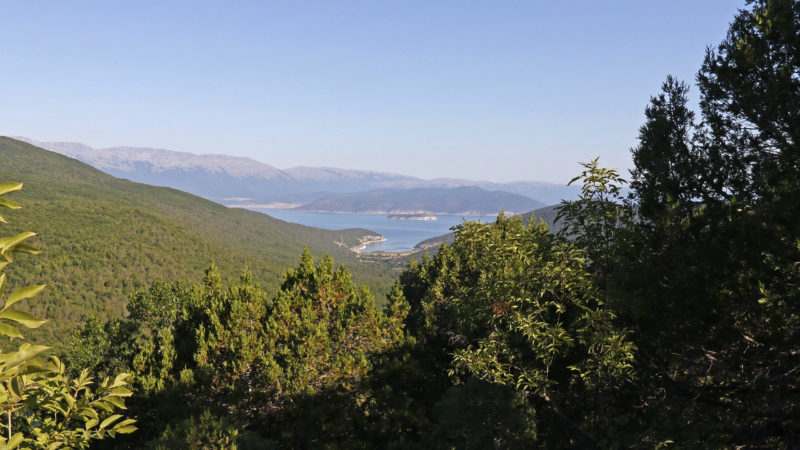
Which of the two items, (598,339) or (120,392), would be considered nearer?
(120,392)

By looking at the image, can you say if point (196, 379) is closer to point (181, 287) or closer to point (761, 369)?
point (181, 287)

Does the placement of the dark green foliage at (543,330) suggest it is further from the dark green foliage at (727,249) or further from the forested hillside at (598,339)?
the dark green foliage at (727,249)

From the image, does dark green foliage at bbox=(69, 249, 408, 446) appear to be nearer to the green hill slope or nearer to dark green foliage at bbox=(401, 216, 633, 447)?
dark green foliage at bbox=(401, 216, 633, 447)

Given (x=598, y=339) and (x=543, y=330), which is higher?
(x=598, y=339)

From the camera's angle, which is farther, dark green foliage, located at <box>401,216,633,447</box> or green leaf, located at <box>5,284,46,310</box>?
dark green foliage, located at <box>401,216,633,447</box>

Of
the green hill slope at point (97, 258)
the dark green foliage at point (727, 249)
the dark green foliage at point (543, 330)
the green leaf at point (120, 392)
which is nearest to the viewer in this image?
the green leaf at point (120, 392)

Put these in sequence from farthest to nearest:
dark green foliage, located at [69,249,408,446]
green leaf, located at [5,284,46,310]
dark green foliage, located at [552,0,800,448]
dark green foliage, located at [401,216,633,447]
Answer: dark green foliage, located at [69,249,408,446]
dark green foliage, located at [401,216,633,447]
dark green foliage, located at [552,0,800,448]
green leaf, located at [5,284,46,310]

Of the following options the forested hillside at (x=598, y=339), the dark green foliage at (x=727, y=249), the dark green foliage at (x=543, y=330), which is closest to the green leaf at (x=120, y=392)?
the forested hillside at (x=598, y=339)

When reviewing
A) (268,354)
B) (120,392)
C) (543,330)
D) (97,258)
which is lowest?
(97,258)

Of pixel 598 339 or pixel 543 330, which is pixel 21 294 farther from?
pixel 543 330

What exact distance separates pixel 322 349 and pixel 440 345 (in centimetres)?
684

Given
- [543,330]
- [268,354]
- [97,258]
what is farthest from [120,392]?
[97,258]

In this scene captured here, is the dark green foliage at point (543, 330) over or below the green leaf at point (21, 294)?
below

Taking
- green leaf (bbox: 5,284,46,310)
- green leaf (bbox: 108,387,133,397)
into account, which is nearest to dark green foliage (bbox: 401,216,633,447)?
green leaf (bbox: 108,387,133,397)
